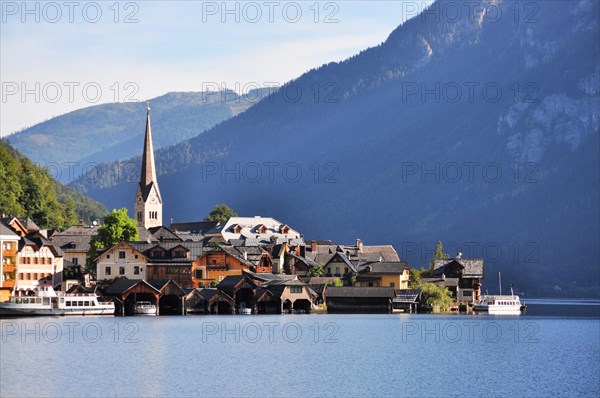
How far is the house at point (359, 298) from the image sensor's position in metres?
146

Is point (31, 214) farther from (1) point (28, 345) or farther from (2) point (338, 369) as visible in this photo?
(2) point (338, 369)

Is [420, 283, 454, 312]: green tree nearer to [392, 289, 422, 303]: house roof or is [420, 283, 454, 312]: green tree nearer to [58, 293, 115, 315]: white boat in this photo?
[392, 289, 422, 303]: house roof

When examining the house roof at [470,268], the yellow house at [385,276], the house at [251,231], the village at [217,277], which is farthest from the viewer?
the house at [251,231]

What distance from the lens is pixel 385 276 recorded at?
156 meters

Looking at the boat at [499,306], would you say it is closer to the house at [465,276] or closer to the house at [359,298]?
the house at [465,276]

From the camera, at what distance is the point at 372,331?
106875 mm

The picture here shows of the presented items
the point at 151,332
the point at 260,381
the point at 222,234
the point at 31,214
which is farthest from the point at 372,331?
the point at 31,214

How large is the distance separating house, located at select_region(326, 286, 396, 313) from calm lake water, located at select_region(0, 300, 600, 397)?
2462cm

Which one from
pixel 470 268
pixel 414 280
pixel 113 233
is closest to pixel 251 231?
pixel 470 268

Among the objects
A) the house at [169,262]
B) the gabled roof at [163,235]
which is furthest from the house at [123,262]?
the gabled roof at [163,235]

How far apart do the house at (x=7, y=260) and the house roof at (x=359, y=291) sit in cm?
3531

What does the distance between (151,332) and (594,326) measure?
1866 inches

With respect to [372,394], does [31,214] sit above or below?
above

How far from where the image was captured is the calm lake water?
66.1 meters
